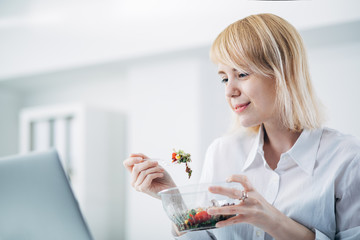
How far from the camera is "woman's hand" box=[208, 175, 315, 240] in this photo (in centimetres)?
82

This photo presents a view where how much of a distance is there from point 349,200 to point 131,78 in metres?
2.81

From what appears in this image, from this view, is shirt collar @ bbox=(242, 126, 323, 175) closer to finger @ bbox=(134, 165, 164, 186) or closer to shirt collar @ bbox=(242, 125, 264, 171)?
shirt collar @ bbox=(242, 125, 264, 171)

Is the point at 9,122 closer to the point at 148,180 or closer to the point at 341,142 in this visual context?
the point at 148,180

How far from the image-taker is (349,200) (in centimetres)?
105

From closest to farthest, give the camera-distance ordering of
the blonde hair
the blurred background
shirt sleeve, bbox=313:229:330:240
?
1. shirt sleeve, bbox=313:229:330:240
2. the blonde hair
3. the blurred background

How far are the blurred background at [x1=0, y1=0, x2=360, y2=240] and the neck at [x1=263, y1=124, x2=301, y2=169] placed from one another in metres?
1.44

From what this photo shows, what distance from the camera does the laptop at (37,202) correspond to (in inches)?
41.8

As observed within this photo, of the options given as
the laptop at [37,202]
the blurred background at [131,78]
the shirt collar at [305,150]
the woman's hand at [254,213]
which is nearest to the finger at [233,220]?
the woman's hand at [254,213]

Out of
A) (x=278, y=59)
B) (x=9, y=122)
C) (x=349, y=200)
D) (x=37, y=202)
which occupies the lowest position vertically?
(x=9, y=122)

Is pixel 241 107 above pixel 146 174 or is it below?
above

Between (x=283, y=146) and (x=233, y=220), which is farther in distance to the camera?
(x=283, y=146)

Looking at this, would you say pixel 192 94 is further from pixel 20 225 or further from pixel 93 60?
pixel 20 225

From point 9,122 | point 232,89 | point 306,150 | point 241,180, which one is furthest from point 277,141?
point 9,122

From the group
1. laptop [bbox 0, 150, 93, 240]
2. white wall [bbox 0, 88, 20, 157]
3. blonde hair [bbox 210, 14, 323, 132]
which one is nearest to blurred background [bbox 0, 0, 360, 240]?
white wall [bbox 0, 88, 20, 157]
